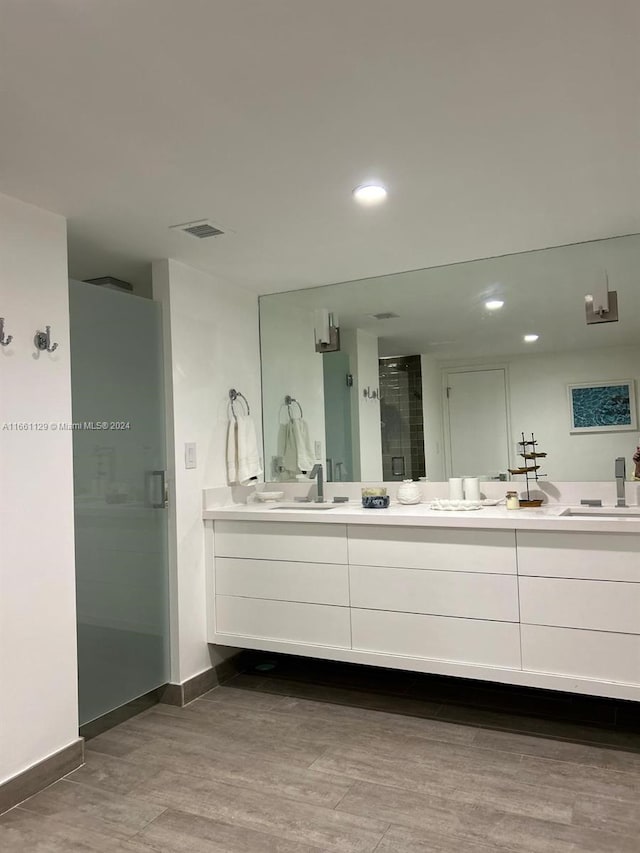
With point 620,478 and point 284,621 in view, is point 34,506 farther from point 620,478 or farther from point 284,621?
point 620,478

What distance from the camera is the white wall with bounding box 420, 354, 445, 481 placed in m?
3.54

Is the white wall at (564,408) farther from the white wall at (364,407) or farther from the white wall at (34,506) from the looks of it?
the white wall at (34,506)

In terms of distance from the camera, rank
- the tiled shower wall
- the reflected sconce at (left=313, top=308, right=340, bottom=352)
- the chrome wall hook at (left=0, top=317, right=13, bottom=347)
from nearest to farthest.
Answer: the chrome wall hook at (left=0, top=317, right=13, bottom=347) < the tiled shower wall < the reflected sconce at (left=313, top=308, right=340, bottom=352)

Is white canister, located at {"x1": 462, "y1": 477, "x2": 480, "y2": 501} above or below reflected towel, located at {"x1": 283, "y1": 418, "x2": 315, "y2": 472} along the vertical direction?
below

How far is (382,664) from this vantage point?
297cm

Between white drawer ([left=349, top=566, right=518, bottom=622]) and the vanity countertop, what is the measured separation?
0.23 m

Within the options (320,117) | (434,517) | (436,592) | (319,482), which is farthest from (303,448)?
(320,117)

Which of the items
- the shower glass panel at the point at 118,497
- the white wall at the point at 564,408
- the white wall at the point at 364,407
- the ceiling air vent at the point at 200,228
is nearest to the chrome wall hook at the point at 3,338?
the shower glass panel at the point at 118,497

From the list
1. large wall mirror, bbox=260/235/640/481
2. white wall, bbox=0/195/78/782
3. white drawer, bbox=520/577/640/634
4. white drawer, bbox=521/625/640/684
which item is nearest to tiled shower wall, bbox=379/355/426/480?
large wall mirror, bbox=260/235/640/481

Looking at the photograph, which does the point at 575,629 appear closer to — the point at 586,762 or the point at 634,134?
the point at 586,762

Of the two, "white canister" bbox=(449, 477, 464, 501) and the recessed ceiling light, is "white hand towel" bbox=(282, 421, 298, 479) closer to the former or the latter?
"white canister" bbox=(449, 477, 464, 501)

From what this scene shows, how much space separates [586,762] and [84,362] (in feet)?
8.55

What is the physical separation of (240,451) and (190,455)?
37cm

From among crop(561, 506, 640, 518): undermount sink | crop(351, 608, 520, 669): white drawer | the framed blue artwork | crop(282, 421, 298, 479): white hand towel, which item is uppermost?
the framed blue artwork
